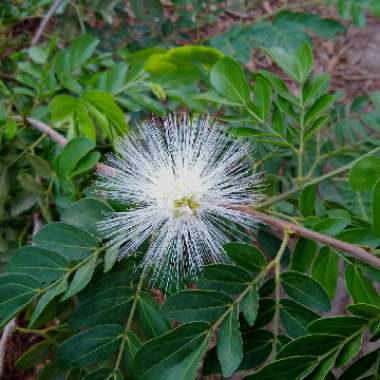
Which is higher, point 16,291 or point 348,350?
point 348,350

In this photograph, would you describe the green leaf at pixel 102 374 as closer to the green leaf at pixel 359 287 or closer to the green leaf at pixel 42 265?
the green leaf at pixel 42 265

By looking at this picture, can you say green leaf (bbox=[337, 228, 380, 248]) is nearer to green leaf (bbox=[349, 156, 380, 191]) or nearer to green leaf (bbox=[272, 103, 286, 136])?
green leaf (bbox=[349, 156, 380, 191])

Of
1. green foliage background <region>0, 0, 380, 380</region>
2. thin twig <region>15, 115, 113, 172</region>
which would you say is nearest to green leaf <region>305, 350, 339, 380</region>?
green foliage background <region>0, 0, 380, 380</region>

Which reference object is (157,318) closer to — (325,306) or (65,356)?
(65,356)

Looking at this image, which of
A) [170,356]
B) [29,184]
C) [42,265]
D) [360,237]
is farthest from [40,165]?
[360,237]

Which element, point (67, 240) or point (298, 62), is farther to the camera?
point (298, 62)

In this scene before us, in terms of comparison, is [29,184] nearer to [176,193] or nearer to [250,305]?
[176,193]

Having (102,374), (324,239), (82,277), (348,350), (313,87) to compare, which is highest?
(313,87)
